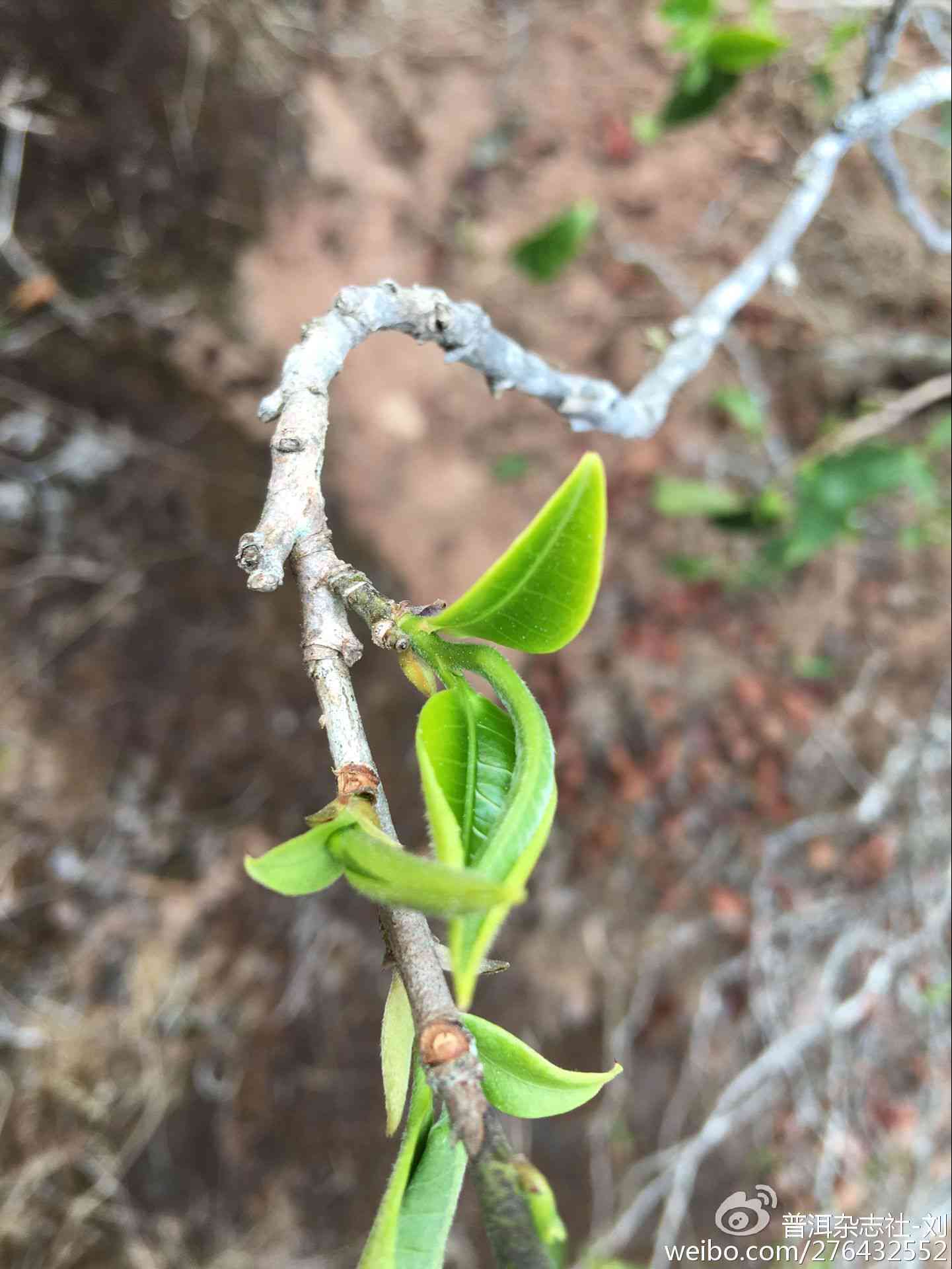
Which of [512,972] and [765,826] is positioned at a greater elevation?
[765,826]

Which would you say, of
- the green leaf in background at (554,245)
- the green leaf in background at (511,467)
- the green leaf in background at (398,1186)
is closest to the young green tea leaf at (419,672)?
the green leaf in background at (398,1186)

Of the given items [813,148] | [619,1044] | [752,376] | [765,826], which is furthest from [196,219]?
[619,1044]

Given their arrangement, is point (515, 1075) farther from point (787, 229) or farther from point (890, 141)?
point (890, 141)

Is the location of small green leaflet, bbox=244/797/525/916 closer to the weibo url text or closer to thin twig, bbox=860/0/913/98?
thin twig, bbox=860/0/913/98

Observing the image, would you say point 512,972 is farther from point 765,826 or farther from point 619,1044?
point 765,826

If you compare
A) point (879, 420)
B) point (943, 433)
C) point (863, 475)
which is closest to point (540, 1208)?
point (943, 433)

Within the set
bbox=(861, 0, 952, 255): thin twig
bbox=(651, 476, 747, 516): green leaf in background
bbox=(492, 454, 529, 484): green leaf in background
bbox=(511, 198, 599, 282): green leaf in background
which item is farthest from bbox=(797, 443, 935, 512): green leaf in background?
bbox=(492, 454, 529, 484): green leaf in background
